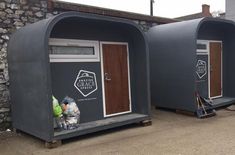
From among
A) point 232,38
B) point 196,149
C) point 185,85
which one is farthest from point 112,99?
point 232,38

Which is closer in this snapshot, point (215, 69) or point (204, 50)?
point (204, 50)

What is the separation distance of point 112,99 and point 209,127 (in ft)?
7.47

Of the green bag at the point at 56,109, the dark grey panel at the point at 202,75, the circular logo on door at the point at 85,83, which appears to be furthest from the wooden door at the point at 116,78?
the dark grey panel at the point at 202,75

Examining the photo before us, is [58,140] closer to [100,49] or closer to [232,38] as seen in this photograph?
[100,49]

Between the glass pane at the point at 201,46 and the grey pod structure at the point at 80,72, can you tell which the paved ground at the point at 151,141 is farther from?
the glass pane at the point at 201,46

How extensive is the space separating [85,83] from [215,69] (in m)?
4.62

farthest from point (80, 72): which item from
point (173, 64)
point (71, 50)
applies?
point (173, 64)

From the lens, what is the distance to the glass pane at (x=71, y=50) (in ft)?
20.3

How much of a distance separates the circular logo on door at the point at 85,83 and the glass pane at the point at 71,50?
1.39ft

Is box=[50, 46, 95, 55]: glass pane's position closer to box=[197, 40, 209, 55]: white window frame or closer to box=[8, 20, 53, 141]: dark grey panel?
box=[8, 20, 53, 141]: dark grey panel

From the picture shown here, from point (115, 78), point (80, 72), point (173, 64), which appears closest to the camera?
point (80, 72)

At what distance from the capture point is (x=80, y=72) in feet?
21.6

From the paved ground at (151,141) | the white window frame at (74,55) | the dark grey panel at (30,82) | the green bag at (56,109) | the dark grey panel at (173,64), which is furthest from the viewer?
the dark grey panel at (173,64)

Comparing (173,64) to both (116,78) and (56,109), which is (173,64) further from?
(56,109)
